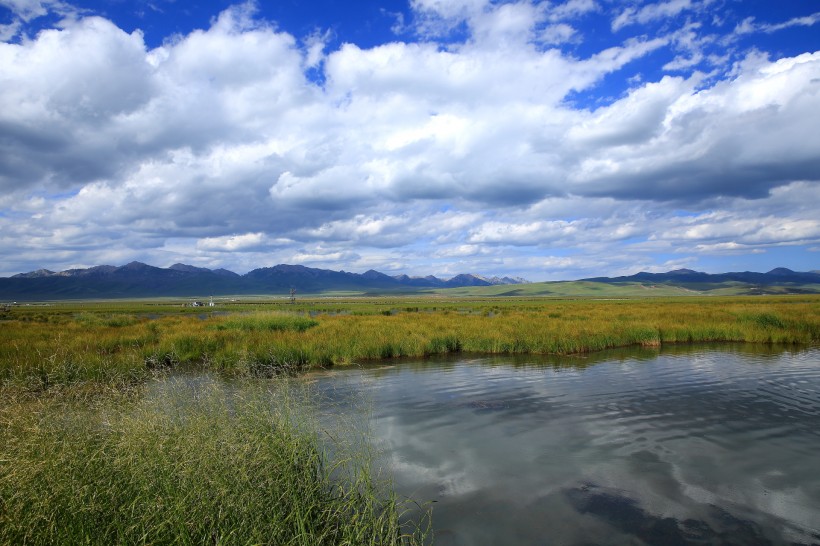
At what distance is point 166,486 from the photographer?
5727 millimetres

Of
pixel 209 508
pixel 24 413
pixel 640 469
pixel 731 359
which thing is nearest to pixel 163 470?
pixel 209 508

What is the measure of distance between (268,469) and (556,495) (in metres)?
5.67

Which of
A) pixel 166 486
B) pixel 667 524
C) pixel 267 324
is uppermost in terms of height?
pixel 166 486

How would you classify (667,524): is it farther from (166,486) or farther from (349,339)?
(349,339)

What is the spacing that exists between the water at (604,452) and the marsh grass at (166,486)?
2.19m

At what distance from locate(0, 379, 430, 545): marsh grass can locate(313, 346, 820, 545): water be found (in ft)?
7.19

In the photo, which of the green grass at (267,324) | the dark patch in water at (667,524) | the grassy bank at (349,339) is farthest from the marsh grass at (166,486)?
the green grass at (267,324)

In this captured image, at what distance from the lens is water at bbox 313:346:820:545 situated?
7.80 meters

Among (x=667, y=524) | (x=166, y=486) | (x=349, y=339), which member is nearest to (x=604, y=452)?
(x=667, y=524)

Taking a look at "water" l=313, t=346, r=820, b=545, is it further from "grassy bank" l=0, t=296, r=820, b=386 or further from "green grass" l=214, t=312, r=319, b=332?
"green grass" l=214, t=312, r=319, b=332

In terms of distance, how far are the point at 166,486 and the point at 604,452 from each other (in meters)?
9.61

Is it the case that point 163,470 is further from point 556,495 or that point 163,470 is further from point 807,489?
point 807,489

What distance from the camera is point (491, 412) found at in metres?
14.2

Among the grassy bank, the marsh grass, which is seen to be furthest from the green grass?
the marsh grass
